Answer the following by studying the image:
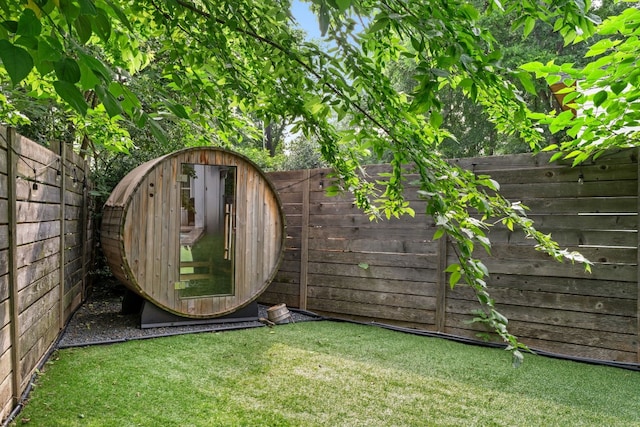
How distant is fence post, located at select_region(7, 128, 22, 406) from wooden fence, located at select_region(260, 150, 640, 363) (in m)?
2.88

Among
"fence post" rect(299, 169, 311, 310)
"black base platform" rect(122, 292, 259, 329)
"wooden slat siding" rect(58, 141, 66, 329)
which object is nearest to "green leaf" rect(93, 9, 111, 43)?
"wooden slat siding" rect(58, 141, 66, 329)

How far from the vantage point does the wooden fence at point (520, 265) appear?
10.3 feet

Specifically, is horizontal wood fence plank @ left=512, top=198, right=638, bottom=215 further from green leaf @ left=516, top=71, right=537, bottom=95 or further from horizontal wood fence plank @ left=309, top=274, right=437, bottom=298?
green leaf @ left=516, top=71, right=537, bottom=95

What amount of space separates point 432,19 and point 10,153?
6.97 ft

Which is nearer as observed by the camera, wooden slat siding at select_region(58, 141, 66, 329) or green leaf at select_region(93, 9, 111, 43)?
green leaf at select_region(93, 9, 111, 43)

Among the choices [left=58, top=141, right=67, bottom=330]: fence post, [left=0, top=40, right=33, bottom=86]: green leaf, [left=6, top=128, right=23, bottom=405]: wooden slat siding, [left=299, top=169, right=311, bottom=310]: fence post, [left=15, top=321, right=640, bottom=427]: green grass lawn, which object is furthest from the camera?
[left=299, top=169, right=311, bottom=310]: fence post

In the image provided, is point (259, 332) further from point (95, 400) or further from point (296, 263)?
point (95, 400)

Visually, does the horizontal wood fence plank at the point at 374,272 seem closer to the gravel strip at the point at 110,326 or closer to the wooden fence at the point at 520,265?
the wooden fence at the point at 520,265

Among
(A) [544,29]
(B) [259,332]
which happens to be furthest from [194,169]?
(A) [544,29]

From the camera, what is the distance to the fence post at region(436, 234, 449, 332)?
12.7 feet

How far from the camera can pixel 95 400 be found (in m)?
2.30

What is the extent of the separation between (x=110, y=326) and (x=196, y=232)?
4.16 feet

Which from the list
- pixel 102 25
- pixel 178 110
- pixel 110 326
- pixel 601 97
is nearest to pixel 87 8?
pixel 102 25

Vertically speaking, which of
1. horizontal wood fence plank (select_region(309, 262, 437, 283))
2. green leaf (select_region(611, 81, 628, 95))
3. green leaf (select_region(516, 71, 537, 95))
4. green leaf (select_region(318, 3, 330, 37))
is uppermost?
green leaf (select_region(611, 81, 628, 95))
